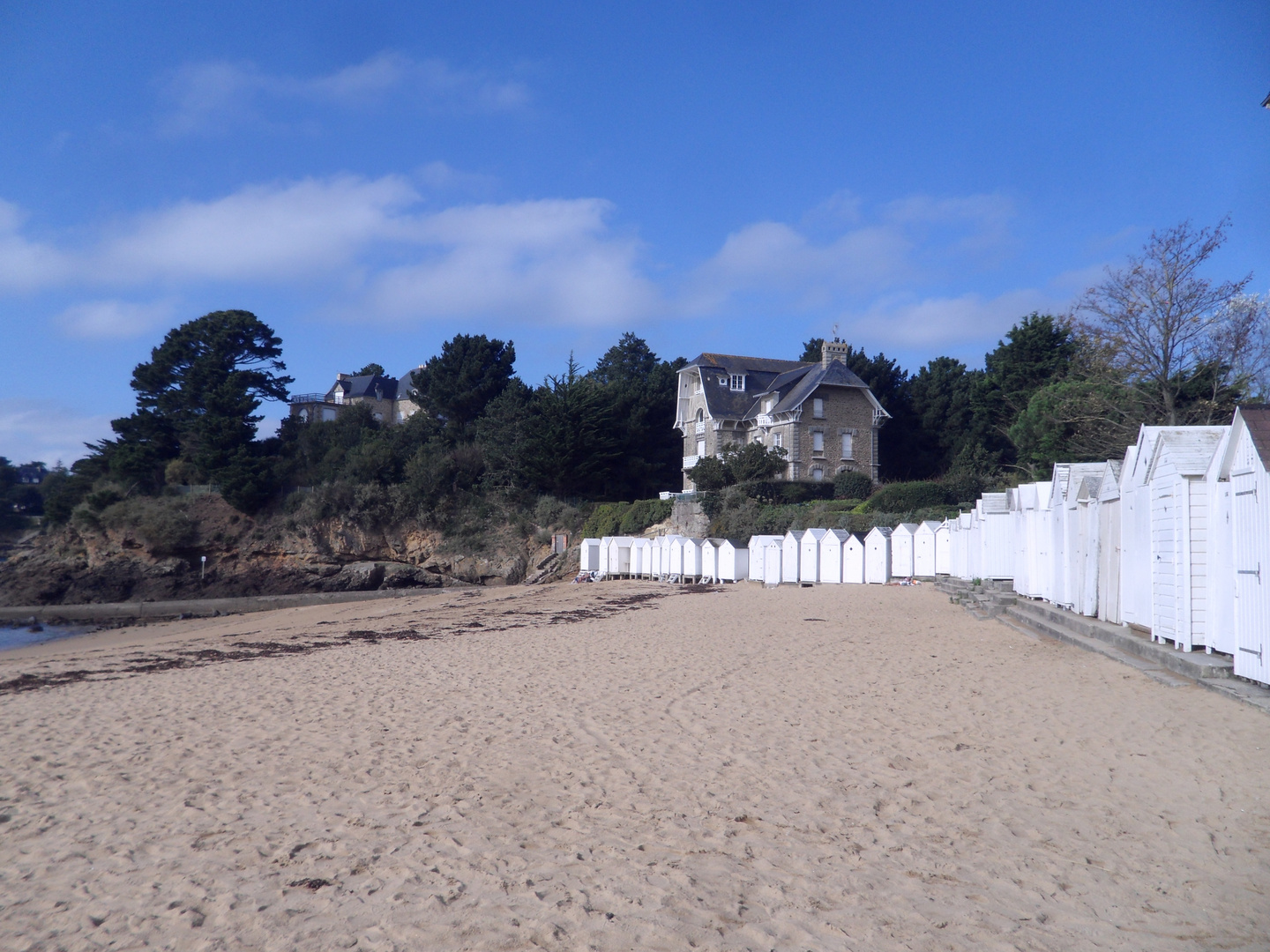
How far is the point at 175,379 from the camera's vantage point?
52188 millimetres

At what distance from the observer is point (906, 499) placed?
3188 cm

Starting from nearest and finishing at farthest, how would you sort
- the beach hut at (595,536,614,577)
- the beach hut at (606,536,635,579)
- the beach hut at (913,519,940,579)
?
1. the beach hut at (913,519,940,579)
2. the beach hut at (606,536,635,579)
3. the beach hut at (595,536,614,577)

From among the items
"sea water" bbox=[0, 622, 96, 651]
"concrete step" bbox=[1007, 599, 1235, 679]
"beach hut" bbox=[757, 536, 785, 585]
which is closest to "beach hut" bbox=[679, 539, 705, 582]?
"beach hut" bbox=[757, 536, 785, 585]

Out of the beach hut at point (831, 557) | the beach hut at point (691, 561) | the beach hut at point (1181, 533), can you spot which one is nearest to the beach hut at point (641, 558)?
the beach hut at point (691, 561)

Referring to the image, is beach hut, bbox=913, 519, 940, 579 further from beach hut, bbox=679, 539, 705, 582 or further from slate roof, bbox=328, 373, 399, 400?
slate roof, bbox=328, 373, 399, 400

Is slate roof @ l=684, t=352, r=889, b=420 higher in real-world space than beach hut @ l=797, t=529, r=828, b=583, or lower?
higher

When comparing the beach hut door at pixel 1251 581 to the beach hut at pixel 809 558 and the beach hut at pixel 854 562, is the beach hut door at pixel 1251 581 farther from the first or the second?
the beach hut at pixel 809 558

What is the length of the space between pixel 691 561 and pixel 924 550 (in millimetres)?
8606

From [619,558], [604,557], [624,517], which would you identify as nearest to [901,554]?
[619,558]

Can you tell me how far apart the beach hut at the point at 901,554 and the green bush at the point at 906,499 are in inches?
279

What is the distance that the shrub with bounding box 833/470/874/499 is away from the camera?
39438 millimetres

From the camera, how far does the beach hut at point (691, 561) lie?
2944cm

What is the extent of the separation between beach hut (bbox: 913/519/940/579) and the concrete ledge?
835 inches

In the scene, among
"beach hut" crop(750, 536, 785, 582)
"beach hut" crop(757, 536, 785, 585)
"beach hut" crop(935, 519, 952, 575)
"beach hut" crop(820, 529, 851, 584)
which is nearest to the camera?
→ "beach hut" crop(935, 519, 952, 575)
